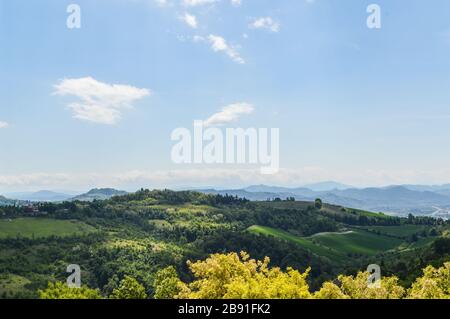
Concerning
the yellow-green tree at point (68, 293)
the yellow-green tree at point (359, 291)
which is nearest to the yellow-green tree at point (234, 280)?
the yellow-green tree at point (359, 291)

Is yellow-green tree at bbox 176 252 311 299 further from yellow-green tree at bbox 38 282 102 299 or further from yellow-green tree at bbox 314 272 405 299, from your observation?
yellow-green tree at bbox 38 282 102 299

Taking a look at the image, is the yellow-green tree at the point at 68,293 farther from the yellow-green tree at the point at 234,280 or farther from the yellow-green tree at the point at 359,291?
the yellow-green tree at the point at 359,291

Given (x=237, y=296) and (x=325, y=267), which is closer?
(x=237, y=296)

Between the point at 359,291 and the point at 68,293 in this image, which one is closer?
the point at 68,293

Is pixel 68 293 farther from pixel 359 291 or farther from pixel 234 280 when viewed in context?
pixel 359 291

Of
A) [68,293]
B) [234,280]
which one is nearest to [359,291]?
[234,280]

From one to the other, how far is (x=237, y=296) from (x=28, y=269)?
149m

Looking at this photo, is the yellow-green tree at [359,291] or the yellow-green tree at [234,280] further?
the yellow-green tree at [359,291]

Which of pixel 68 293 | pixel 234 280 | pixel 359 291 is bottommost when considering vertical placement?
pixel 359 291

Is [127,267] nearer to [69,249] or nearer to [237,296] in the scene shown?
[69,249]
